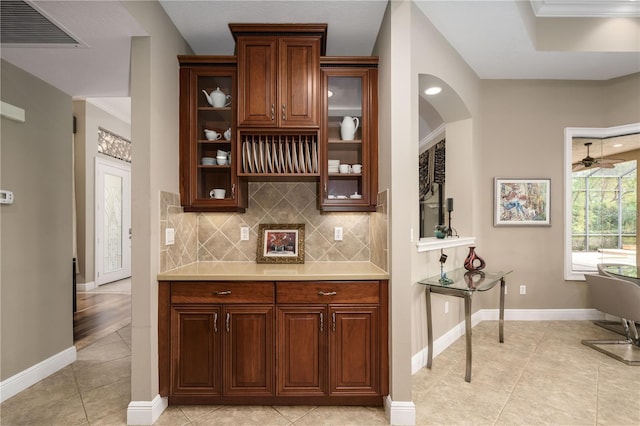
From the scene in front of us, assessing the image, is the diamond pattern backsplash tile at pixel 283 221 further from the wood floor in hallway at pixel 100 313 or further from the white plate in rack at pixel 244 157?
the wood floor in hallway at pixel 100 313

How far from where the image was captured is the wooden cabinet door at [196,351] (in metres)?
2.12

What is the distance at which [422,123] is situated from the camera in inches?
193

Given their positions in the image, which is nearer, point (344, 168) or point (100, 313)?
point (344, 168)

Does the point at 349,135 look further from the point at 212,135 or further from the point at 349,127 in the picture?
the point at 212,135

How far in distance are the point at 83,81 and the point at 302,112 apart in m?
2.01

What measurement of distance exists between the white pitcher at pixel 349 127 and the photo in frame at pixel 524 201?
2395 mm

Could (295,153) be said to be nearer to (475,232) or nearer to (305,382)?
(305,382)

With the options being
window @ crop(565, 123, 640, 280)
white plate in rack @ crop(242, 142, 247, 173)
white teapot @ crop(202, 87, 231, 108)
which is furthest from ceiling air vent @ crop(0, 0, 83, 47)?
window @ crop(565, 123, 640, 280)

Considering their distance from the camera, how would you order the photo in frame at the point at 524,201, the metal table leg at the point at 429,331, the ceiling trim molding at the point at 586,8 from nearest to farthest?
1. the metal table leg at the point at 429,331
2. the ceiling trim molding at the point at 586,8
3. the photo in frame at the point at 524,201

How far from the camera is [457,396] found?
2312 millimetres

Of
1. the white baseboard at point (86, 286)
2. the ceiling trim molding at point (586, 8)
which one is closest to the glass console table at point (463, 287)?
the ceiling trim molding at point (586, 8)

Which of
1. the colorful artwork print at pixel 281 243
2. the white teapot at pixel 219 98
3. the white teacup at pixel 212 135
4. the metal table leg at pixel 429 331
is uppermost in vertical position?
the white teapot at pixel 219 98

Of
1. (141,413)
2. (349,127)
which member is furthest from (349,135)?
(141,413)

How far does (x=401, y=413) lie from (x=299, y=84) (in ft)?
7.98
